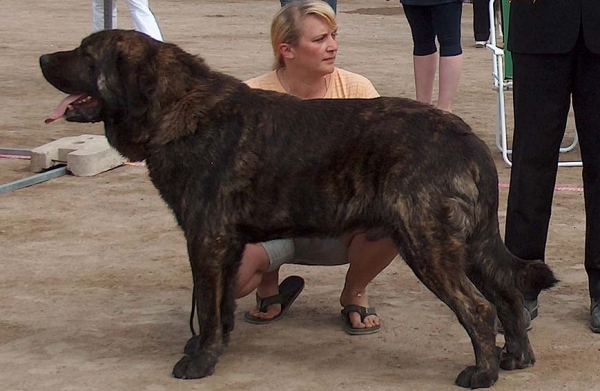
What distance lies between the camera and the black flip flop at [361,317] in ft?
16.3

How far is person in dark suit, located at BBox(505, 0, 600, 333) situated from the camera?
4.77 metres

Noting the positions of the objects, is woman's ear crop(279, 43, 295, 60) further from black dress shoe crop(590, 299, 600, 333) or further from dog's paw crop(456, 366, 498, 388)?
black dress shoe crop(590, 299, 600, 333)

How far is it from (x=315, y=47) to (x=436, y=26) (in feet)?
11.9

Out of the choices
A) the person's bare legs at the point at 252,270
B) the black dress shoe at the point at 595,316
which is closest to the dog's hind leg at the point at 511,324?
the black dress shoe at the point at 595,316

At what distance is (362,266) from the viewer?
16.5 feet

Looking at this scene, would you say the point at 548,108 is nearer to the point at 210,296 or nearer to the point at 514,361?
the point at 514,361

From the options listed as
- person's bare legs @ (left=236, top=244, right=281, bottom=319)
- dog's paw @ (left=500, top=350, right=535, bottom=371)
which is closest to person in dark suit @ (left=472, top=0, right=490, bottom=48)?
person's bare legs @ (left=236, top=244, right=281, bottom=319)

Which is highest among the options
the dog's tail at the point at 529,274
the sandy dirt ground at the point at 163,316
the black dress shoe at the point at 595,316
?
the dog's tail at the point at 529,274

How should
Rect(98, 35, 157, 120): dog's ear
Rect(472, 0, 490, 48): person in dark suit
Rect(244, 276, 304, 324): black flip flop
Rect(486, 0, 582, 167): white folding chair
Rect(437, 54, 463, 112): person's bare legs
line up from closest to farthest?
Rect(98, 35, 157, 120): dog's ear
Rect(244, 276, 304, 324): black flip flop
Rect(486, 0, 582, 167): white folding chair
Rect(437, 54, 463, 112): person's bare legs
Rect(472, 0, 490, 48): person in dark suit

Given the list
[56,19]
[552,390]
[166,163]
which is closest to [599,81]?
[552,390]

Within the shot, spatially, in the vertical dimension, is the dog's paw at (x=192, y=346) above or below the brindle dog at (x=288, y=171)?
below

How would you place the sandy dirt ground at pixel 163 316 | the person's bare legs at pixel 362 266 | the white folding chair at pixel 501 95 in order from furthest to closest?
the white folding chair at pixel 501 95
the person's bare legs at pixel 362 266
the sandy dirt ground at pixel 163 316

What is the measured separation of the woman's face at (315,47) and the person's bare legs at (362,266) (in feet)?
2.49

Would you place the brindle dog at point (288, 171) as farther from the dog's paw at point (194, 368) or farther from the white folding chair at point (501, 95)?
the white folding chair at point (501, 95)
